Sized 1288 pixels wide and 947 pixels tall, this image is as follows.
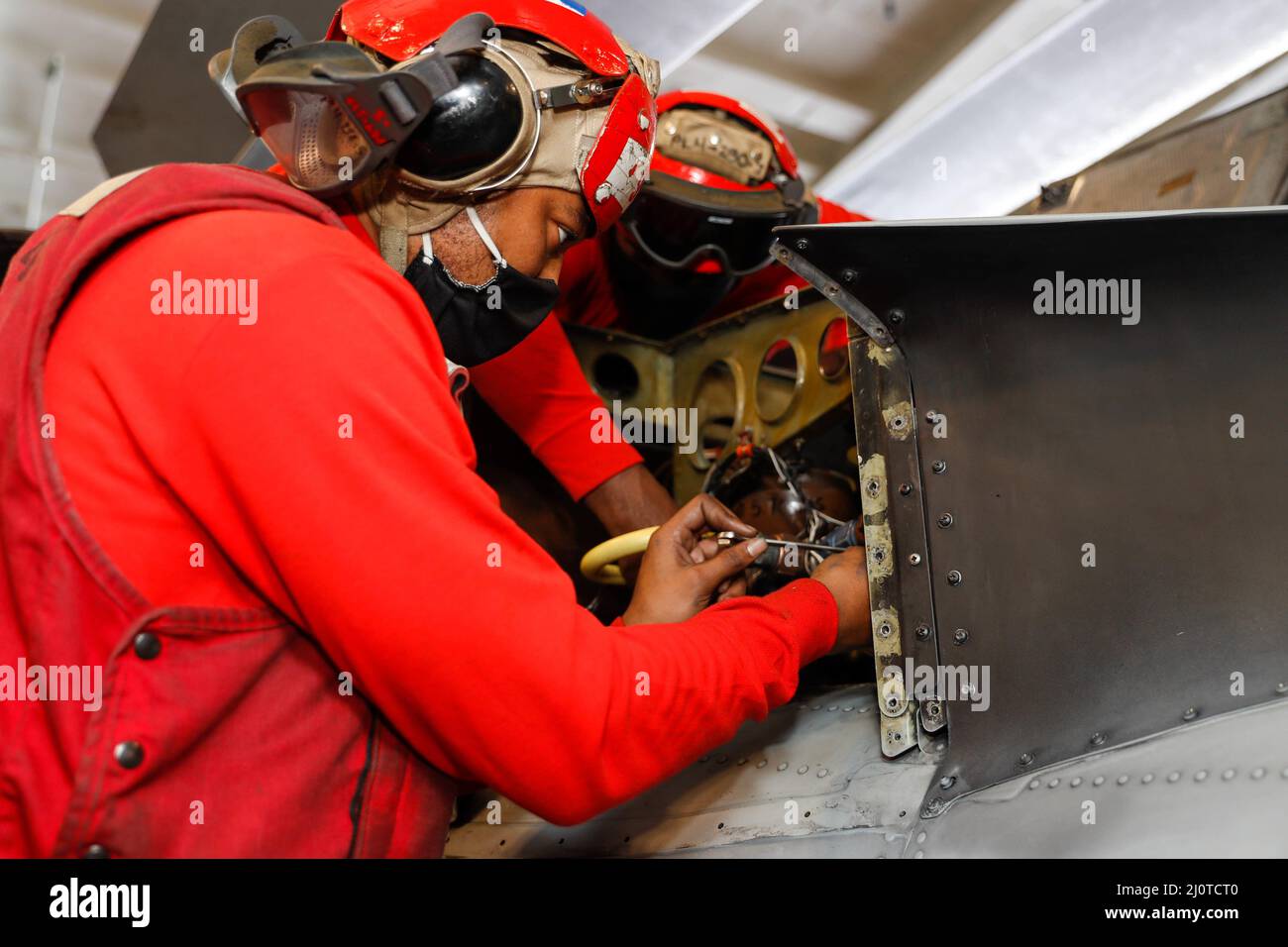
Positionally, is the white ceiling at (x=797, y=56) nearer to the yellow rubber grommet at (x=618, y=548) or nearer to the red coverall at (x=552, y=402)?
the red coverall at (x=552, y=402)

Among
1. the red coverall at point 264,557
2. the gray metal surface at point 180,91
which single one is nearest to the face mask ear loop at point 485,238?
the red coverall at point 264,557

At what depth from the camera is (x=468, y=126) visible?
1.34 meters

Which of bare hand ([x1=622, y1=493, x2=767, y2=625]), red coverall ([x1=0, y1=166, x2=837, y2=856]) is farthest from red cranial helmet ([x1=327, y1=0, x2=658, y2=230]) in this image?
bare hand ([x1=622, y1=493, x2=767, y2=625])

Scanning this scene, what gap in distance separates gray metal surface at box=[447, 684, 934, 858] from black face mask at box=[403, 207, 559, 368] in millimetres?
801

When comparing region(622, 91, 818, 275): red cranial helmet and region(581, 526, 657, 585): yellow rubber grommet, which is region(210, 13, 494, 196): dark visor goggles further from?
region(622, 91, 818, 275): red cranial helmet

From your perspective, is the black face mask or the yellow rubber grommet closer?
the black face mask

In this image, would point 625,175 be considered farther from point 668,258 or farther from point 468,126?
point 668,258

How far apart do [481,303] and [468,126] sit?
0.79ft

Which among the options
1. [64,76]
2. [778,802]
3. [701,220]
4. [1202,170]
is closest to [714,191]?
[701,220]

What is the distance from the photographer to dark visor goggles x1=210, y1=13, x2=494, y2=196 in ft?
3.96

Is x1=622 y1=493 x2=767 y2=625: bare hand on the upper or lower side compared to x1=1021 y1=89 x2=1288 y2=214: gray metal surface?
lower

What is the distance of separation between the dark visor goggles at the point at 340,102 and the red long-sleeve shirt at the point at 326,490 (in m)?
0.18

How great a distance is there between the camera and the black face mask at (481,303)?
144 cm
